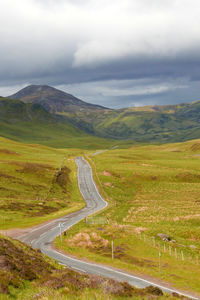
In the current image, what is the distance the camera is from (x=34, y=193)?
88.8 m

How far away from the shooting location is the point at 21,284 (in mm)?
18266

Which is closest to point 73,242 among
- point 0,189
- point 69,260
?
point 69,260

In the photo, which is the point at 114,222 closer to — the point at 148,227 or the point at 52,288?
the point at 148,227

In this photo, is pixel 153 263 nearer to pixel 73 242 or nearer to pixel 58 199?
pixel 73 242

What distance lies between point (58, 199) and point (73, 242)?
145 feet

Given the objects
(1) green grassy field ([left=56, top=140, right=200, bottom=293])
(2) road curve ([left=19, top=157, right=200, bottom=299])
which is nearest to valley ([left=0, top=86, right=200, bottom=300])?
(1) green grassy field ([left=56, top=140, right=200, bottom=293])

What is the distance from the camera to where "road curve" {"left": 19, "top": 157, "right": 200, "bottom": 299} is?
29.0 meters

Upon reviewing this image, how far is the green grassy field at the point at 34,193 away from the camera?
65.0m

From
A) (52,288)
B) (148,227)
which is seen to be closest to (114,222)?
(148,227)

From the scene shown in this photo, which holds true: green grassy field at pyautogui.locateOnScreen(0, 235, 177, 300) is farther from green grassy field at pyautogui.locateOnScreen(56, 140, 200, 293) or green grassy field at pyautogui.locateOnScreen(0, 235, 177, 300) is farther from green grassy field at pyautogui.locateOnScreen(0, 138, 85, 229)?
green grassy field at pyautogui.locateOnScreen(0, 138, 85, 229)

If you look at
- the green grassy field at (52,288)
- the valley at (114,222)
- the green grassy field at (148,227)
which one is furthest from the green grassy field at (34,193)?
the green grassy field at (52,288)

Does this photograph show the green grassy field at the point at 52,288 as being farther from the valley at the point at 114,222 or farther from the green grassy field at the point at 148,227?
the green grassy field at the point at 148,227

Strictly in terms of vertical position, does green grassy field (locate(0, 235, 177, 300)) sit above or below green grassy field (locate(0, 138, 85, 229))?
above

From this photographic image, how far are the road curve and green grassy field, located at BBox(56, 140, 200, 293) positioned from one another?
1801 mm
